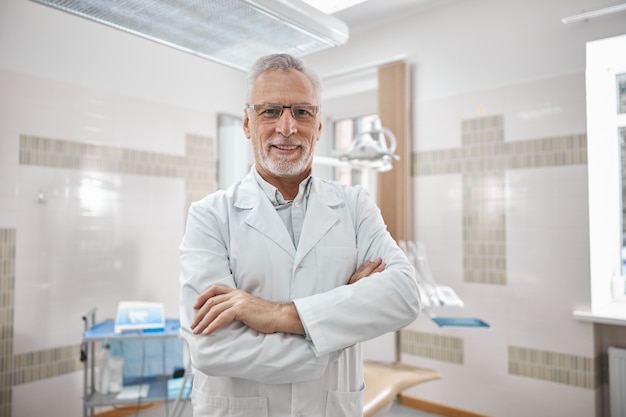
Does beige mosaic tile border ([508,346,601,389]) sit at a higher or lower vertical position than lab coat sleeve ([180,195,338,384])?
lower

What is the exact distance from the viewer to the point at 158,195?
3.62 meters

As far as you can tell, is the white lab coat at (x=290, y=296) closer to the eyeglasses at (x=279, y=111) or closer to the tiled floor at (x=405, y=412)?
the eyeglasses at (x=279, y=111)

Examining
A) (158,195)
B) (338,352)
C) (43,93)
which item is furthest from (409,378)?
(43,93)

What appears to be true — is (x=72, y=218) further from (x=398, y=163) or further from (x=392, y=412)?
(x=392, y=412)

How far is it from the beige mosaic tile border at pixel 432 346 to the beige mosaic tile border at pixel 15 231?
2.12 m

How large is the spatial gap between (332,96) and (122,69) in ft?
5.85

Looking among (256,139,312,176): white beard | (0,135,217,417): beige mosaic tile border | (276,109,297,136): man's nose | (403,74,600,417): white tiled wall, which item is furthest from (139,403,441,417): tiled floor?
(276,109,297,136): man's nose

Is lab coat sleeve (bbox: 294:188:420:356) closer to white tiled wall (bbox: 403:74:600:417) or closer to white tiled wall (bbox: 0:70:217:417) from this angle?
white tiled wall (bbox: 403:74:600:417)

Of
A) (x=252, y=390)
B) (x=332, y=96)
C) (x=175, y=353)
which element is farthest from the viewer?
(x=332, y=96)

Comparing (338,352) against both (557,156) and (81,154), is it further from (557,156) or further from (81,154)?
(81,154)

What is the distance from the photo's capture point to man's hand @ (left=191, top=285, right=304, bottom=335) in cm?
111

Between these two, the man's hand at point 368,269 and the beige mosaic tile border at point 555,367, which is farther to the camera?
the beige mosaic tile border at point 555,367

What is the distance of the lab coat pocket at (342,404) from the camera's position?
1224 millimetres

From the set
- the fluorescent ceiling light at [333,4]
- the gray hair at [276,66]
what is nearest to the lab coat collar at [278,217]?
the gray hair at [276,66]
